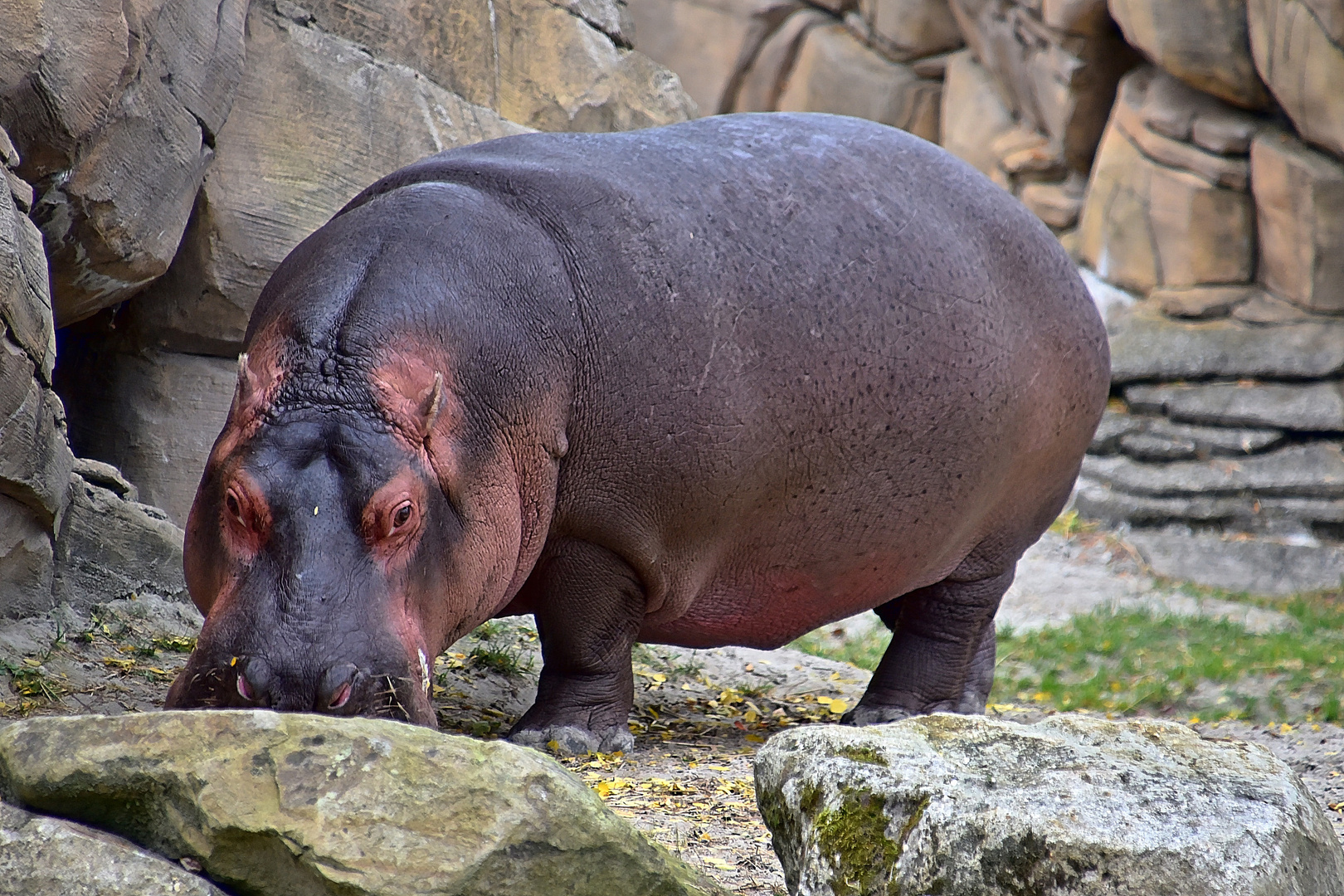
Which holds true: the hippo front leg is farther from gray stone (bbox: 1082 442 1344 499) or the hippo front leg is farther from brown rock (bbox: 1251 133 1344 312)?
brown rock (bbox: 1251 133 1344 312)

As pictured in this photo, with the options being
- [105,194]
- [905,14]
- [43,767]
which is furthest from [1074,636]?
[905,14]

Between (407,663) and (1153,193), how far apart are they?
32.4 ft

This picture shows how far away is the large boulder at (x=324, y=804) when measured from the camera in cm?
208

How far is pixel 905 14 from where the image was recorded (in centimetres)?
1454

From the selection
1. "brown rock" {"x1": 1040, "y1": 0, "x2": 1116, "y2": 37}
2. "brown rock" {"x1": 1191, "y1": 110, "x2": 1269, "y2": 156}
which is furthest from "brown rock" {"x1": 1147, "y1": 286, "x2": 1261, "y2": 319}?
"brown rock" {"x1": 1040, "y1": 0, "x2": 1116, "y2": 37}

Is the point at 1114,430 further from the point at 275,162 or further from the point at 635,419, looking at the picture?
the point at 635,419

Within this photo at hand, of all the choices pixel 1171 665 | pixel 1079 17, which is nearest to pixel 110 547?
pixel 1171 665

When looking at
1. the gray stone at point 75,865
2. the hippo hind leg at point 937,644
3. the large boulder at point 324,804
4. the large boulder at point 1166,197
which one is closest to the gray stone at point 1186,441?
the large boulder at point 1166,197

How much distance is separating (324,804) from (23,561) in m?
2.41

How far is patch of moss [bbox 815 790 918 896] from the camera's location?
2.35 meters

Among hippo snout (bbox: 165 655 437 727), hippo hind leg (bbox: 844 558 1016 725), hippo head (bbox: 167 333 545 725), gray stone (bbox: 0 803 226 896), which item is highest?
gray stone (bbox: 0 803 226 896)

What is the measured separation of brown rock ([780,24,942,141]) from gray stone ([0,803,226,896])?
13.3 m

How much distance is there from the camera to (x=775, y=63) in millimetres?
15453

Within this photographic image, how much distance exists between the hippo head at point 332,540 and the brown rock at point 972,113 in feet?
36.0
